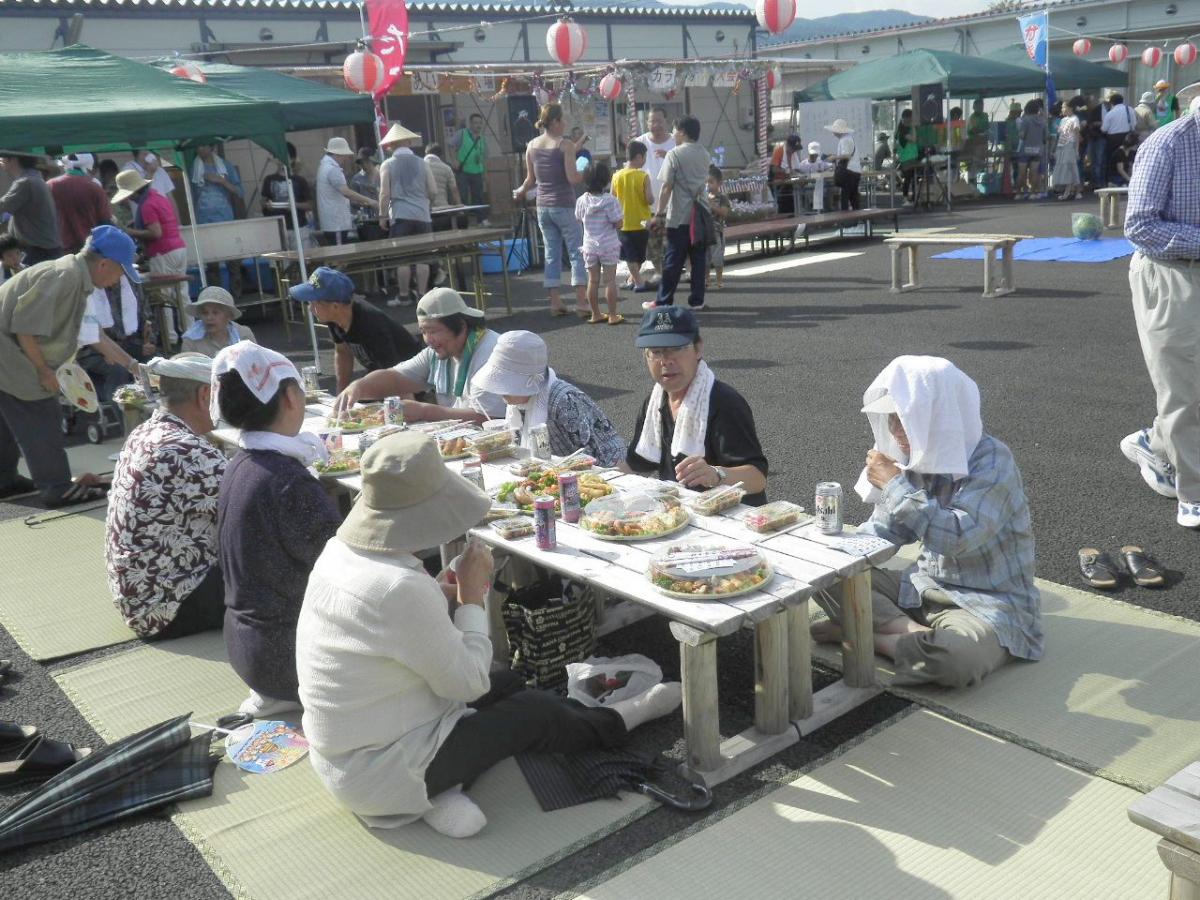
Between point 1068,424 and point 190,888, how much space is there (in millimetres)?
5358

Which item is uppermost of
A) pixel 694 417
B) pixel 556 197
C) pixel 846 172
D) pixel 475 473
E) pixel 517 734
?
pixel 846 172

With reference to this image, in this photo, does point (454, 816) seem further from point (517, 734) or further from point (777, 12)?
point (777, 12)

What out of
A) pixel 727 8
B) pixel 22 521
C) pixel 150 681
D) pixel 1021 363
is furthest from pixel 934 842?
pixel 727 8

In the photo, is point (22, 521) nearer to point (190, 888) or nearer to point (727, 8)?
point (190, 888)

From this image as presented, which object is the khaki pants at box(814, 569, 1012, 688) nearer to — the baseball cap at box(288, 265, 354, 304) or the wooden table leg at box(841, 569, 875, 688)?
the wooden table leg at box(841, 569, 875, 688)

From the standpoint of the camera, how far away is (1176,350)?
4582mm

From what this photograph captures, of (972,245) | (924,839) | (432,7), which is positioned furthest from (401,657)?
(432,7)

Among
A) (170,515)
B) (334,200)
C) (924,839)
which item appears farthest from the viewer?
(334,200)

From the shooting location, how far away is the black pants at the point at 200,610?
4293 millimetres

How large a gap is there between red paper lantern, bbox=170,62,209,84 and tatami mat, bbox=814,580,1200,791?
9.41 m

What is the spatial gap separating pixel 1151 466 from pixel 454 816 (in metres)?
3.87

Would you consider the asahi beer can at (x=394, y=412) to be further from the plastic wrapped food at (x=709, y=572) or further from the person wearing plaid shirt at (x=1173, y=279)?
the person wearing plaid shirt at (x=1173, y=279)

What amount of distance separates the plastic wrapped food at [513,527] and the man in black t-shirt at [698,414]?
24.0 inches

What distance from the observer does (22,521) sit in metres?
5.99
